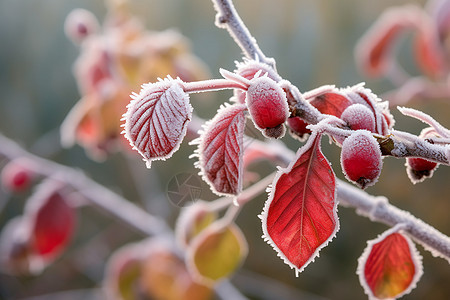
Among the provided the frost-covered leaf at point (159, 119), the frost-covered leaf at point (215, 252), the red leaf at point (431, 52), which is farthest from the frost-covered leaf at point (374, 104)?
the red leaf at point (431, 52)

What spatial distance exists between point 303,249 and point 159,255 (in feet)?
2.25

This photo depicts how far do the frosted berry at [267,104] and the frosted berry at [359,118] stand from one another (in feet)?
0.13

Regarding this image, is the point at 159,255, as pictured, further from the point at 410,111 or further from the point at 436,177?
the point at 436,177

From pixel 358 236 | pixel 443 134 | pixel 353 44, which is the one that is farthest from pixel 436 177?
pixel 443 134

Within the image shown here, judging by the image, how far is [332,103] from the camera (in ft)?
1.02

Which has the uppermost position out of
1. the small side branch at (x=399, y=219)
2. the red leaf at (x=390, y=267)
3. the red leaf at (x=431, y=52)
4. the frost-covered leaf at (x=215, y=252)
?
the red leaf at (x=431, y=52)

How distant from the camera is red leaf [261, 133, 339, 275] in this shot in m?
0.28

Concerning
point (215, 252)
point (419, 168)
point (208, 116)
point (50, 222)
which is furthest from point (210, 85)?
point (208, 116)

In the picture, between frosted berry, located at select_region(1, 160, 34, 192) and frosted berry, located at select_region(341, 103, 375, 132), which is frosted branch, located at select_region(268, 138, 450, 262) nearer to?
frosted berry, located at select_region(341, 103, 375, 132)

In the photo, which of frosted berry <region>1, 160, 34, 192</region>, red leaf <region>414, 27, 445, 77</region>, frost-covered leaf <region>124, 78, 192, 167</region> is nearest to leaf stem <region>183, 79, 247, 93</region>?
frost-covered leaf <region>124, 78, 192, 167</region>

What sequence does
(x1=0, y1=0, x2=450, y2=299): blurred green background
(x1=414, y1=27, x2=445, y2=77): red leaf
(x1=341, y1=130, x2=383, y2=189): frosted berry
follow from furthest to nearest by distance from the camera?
(x1=0, y1=0, x2=450, y2=299): blurred green background
(x1=414, y1=27, x2=445, y2=77): red leaf
(x1=341, y1=130, x2=383, y2=189): frosted berry

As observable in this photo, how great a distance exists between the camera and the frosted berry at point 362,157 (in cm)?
24

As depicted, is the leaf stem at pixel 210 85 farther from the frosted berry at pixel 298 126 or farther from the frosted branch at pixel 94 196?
the frosted branch at pixel 94 196

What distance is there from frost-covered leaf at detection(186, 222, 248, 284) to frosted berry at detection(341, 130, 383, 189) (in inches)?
13.7
